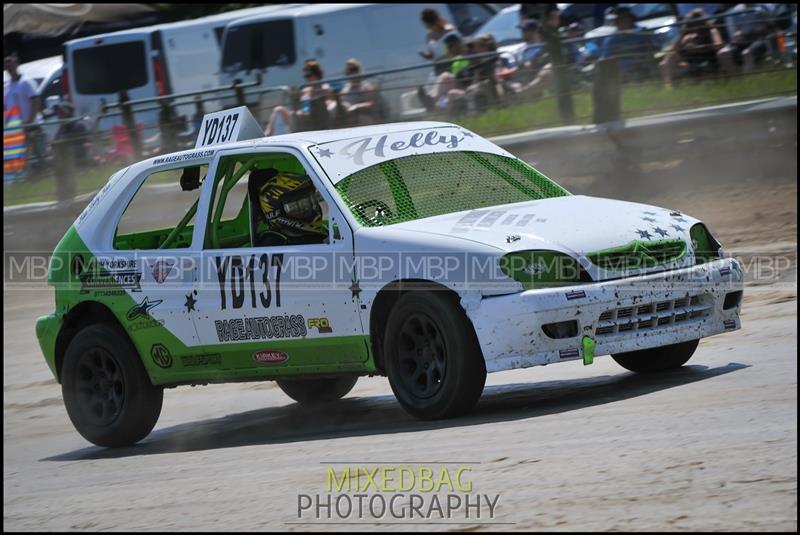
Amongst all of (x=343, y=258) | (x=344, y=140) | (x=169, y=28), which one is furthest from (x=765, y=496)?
(x=169, y=28)

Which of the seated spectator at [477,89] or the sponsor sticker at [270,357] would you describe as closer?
the sponsor sticker at [270,357]

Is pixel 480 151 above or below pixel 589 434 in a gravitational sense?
above

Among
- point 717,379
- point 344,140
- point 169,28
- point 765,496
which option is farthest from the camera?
point 169,28

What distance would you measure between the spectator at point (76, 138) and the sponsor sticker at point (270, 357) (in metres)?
10.2

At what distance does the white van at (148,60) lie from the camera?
67.5 feet

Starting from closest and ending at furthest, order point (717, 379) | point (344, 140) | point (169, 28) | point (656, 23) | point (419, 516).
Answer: point (419, 516) < point (717, 379) < point (344, 140) < point (656, 23) < point (169, 28)

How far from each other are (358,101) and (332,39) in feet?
13.0

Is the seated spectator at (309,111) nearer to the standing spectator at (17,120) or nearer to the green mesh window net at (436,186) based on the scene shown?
the standing spectator at (17,120)

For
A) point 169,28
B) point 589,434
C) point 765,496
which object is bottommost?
point 169,28

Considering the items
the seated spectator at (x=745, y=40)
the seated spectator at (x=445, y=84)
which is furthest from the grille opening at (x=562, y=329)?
the seated spectator at (x=445, y=84)

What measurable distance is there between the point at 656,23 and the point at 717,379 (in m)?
13.5

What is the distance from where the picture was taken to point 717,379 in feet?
21.9

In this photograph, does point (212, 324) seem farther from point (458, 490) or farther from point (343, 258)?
point (458, 490)

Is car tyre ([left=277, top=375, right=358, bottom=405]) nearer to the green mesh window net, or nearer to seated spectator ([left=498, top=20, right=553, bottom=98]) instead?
the green mesh window net
